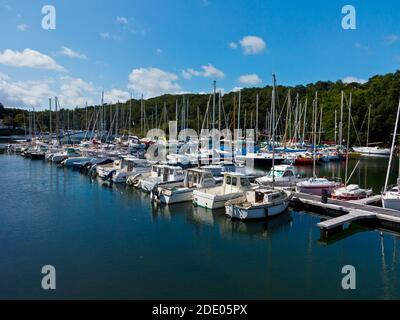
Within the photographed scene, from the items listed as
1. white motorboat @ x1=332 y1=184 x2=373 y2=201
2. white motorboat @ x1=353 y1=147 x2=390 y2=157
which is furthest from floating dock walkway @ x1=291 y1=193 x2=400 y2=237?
white motorboat @ x1=353 y1=147 x2=390 y2=157

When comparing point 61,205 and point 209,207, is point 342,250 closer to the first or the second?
point 209,207

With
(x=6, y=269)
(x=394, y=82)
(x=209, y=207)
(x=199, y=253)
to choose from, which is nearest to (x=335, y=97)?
(x=394, y=82)

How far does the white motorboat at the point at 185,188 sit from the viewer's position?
26.6 metres

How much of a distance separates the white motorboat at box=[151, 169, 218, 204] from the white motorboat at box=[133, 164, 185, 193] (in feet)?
6.26

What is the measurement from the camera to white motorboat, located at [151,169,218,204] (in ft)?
87.1

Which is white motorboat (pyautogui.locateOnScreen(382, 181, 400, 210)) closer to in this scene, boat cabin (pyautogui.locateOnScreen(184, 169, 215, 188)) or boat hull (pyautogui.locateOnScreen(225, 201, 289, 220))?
boat hull (pyautogui.locateOnScreen(225, 201, 289, 220))

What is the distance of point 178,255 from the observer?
1669cm

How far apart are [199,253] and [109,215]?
30.8 feet

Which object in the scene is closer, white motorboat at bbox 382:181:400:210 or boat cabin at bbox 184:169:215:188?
white motorboat at bbox 382:181:400:210

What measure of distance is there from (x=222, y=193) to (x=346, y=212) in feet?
28.6

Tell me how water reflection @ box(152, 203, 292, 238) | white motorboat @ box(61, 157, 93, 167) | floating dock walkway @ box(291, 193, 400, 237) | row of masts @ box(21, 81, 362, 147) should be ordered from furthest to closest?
row of masts @ box(21, 81, 362, 147) → white motorboat @ box(61, 157, 93, 167) → water reflection @ box(152, 203, 292, 238) → floating dock walkway @ box(291, 193, 400, 237)
